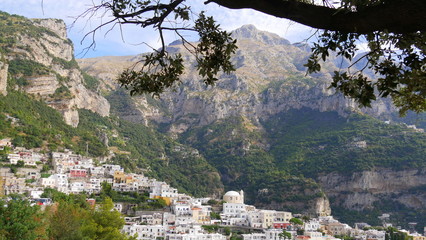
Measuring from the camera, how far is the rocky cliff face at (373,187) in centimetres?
7512

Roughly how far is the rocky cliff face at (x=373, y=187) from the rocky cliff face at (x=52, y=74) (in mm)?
43569

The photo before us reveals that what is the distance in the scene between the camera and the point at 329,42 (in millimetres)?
3471

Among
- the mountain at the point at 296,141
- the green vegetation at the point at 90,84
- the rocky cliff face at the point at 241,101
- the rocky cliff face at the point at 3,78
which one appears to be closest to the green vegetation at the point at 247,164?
the mountain at the point at 296,141

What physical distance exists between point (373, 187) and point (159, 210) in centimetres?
4294

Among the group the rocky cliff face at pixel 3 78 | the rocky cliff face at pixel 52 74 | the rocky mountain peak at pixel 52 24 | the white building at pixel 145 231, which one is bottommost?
the white building at pixel 145 231

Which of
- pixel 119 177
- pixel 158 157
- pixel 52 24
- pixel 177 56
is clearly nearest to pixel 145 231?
pixel 119 177

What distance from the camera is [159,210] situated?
48.7m

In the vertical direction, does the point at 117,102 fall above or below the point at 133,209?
above

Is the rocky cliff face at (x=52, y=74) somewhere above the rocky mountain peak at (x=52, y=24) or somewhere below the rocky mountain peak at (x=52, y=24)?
below

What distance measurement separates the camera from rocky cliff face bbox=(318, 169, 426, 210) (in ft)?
246

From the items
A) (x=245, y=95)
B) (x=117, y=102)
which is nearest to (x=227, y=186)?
(x=245, y=95)

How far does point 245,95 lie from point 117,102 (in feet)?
96.6

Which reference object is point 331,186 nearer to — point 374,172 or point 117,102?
point 374,172

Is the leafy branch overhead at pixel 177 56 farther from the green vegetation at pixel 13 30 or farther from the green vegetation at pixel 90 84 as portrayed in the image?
the green vegetation at pixel 90 84
